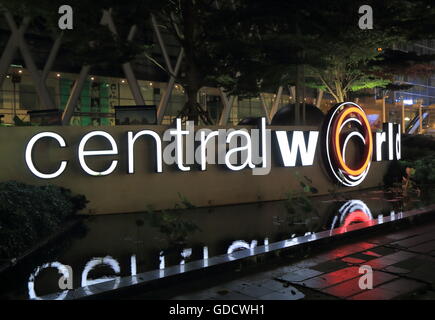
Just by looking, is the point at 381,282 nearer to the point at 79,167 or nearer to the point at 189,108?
the point at 79,167

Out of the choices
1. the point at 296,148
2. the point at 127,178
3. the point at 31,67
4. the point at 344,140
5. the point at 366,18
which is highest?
the point at 31,67

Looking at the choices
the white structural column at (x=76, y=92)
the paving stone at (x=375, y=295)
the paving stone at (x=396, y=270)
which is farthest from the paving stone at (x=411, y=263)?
the white structural column at (x=76, y=92)

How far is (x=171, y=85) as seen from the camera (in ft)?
114

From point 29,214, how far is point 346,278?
17.5 ft

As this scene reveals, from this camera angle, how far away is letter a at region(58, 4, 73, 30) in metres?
12.1

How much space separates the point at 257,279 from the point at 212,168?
666cm

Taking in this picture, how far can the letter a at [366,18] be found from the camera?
54.8ft

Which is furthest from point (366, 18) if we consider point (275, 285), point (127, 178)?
point (275, 285)

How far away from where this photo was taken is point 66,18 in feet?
40.3

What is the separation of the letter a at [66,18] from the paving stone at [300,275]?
9417 millimetres

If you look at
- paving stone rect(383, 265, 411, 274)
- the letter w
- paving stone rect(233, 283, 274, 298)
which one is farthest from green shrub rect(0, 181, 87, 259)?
the letter w

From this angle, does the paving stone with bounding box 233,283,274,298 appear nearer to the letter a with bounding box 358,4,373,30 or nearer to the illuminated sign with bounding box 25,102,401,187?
the illuminated sign with bounding box 25,102,401,187

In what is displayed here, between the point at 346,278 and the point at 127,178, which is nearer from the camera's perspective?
the point at 346,278

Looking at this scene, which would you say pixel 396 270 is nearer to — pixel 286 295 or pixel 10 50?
pixel 286 295
